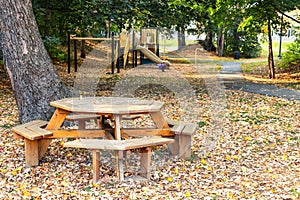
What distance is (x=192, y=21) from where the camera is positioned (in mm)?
10508

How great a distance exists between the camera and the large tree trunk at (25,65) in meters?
6.08

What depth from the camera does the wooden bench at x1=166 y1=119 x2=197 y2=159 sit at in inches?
193

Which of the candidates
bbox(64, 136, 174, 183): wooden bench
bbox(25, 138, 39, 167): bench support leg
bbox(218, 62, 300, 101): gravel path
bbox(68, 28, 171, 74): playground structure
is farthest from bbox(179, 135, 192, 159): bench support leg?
bbox(68, 28, 171, 74): playground structure

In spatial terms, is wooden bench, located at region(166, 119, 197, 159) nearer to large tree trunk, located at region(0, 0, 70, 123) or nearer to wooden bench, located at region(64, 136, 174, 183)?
wooden bench, located at region(64, 136, 174, 183)

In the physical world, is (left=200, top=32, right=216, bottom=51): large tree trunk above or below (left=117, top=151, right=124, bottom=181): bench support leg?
above

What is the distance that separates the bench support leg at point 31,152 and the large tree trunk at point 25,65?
138 centimetres

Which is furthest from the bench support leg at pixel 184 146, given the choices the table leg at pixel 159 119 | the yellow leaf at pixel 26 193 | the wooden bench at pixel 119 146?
the yellow leaf at pixel 26 193

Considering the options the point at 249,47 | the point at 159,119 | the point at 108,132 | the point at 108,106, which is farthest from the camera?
the point at 249,47

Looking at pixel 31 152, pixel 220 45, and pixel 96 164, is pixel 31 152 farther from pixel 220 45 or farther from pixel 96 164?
pixel 220 45

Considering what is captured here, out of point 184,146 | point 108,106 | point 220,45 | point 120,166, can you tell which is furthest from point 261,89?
point 220,45

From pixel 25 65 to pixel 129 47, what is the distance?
10148mm

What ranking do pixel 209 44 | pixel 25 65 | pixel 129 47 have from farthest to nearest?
pixel 209 44 → pixel 129 47 → pixel 25 65

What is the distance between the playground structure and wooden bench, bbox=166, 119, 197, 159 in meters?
8.57

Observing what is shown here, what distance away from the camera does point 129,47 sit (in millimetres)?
16109
